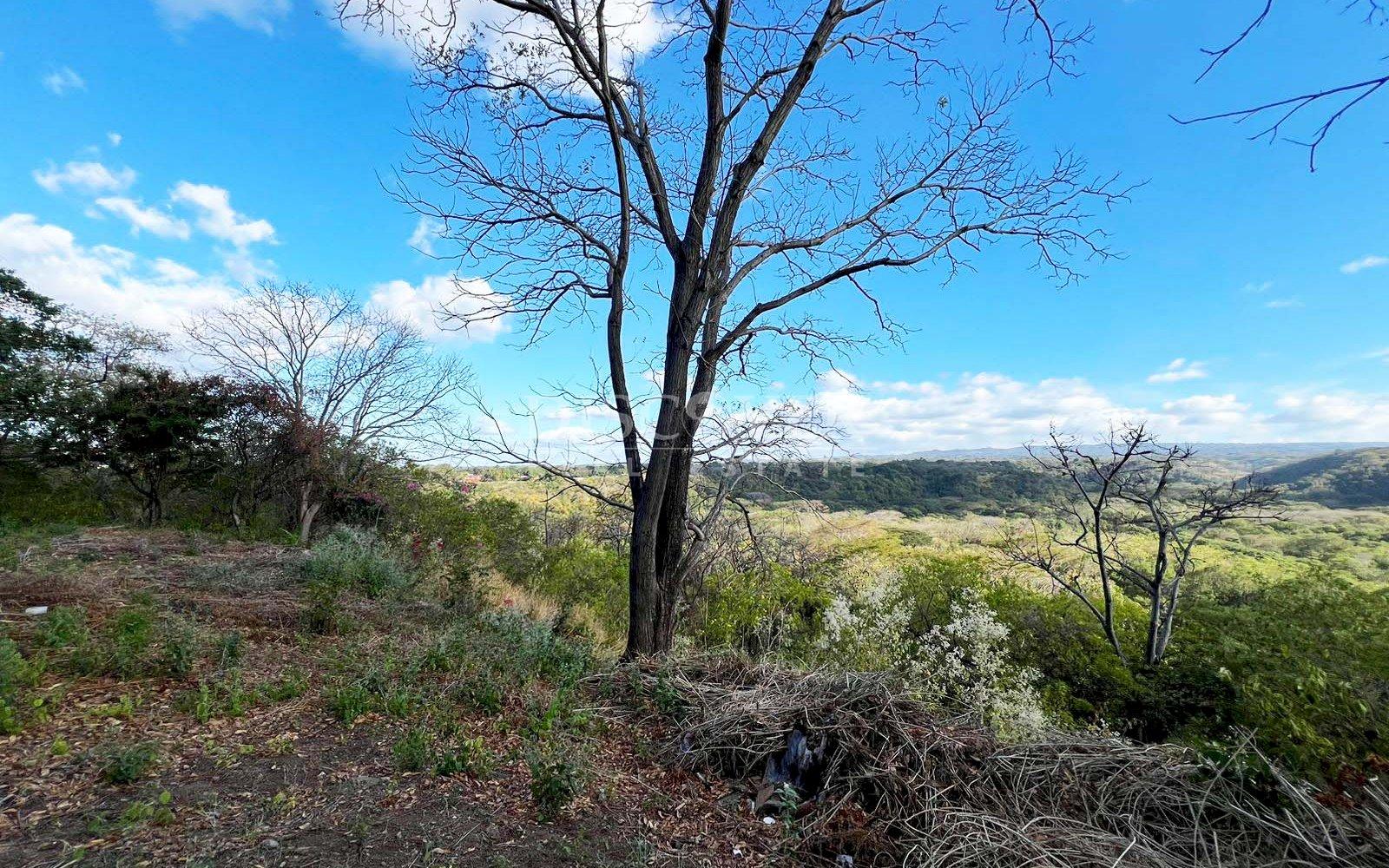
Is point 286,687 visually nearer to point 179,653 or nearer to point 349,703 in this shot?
point 349,703

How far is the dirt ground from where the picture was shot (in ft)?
8.10

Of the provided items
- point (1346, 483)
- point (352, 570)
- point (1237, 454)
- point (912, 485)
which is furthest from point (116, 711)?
point (1237, 454)

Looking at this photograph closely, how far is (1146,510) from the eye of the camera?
23.0 ft

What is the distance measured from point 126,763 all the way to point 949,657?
20.9 ft

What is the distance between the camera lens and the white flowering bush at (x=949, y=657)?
5.37 m

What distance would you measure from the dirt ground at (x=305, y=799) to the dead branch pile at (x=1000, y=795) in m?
0.44

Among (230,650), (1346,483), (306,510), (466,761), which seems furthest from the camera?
(1346,483)

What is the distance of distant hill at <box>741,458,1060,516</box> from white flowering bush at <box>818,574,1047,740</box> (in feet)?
4.89

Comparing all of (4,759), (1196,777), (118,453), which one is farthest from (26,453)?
(1196,777)

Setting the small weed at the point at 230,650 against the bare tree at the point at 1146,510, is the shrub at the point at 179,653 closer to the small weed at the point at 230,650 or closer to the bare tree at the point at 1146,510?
the small weed at the point at 230,650

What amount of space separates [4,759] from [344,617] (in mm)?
2770

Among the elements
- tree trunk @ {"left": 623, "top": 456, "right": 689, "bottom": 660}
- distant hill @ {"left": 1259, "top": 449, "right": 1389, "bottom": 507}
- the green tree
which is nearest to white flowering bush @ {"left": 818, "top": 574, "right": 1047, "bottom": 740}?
tree trunk @ {"left": 623, "top": 456, "right": 689, "bottom": 660}

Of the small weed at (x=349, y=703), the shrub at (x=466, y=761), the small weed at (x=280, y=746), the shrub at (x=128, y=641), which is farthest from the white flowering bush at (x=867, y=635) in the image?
the shrub at (x=128, y=641)

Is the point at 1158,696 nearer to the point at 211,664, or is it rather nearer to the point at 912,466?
the point at 211,664
